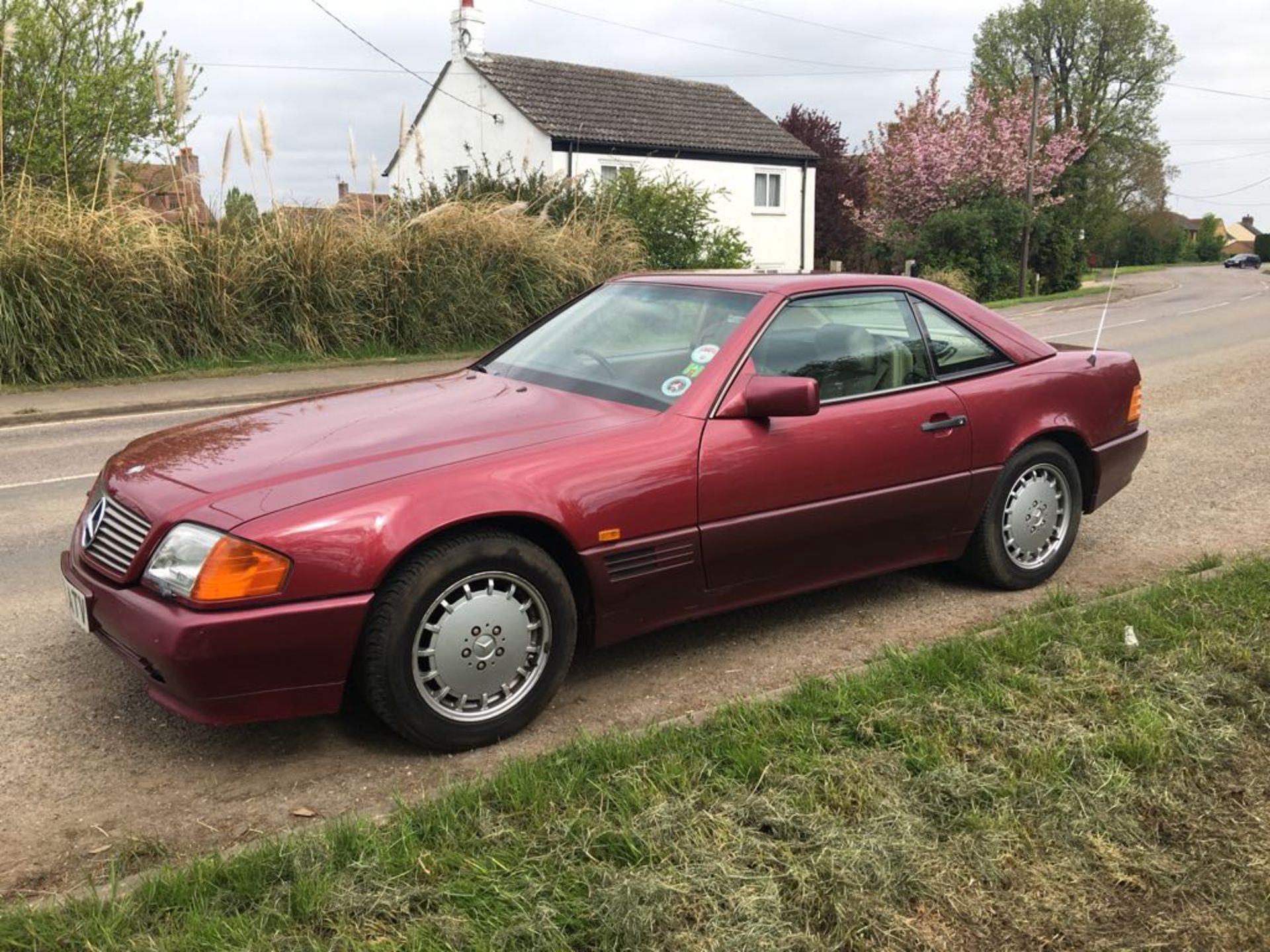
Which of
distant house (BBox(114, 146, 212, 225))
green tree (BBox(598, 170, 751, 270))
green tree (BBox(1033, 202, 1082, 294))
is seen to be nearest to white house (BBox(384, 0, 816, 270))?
green tree (BBox(1033, 202, 1082, 294))

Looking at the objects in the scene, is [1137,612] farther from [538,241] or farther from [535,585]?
[538,241]

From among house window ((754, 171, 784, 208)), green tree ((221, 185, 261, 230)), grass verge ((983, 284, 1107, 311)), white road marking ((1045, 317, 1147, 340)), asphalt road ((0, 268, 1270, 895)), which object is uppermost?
house window ((754, 171, 784, 208))

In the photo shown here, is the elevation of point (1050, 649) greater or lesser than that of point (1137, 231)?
lesser

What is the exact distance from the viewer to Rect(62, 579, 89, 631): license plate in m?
3.45

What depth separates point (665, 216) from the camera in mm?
20109

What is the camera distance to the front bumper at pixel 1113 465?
5.16 metres

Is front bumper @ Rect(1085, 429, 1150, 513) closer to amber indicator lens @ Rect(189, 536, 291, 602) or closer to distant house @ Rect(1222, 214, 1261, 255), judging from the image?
amber indicator lens @ Rect(189, 536, 291, 602)

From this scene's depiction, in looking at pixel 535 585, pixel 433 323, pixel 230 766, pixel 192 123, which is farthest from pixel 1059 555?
pixel 192 123

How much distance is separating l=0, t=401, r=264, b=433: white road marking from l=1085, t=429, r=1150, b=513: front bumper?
25.4 ft

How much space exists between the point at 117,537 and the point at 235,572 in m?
0.62

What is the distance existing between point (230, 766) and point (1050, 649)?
9.34 feet

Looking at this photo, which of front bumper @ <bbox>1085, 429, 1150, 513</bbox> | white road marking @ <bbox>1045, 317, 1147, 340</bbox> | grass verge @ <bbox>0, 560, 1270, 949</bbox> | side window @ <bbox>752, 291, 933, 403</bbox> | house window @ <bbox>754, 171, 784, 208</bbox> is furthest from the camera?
house window @ <bbox>754, 171, 784, 208</bbox>

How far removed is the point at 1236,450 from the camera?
26.7ft

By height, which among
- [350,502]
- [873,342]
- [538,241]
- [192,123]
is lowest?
[350,502]
